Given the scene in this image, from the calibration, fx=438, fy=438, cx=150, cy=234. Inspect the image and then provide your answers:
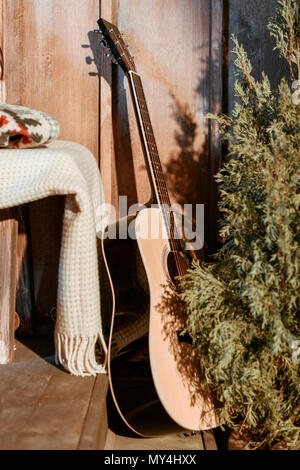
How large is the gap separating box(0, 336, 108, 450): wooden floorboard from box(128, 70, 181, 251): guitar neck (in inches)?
21.8

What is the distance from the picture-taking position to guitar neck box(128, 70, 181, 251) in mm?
1541

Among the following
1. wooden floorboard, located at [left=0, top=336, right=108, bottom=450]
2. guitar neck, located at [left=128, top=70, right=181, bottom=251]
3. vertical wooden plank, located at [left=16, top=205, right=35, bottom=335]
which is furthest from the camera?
vertical wooden plank, located at [left=16, top=205, right=35, bottom=335]

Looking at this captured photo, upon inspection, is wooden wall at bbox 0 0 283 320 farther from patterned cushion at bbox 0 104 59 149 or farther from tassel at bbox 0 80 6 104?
patterned cushion at bbox 0 104 59 149

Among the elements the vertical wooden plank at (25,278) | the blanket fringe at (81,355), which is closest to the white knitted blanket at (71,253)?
the blanket fringe at (81,355)

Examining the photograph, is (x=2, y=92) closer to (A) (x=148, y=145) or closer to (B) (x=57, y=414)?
(A) (x=148, y=145)

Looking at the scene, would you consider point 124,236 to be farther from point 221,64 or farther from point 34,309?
point 221,64

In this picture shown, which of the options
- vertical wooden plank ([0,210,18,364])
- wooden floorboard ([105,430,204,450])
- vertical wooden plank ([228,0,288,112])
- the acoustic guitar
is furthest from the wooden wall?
wooden floorboard ([105,430,204,450])

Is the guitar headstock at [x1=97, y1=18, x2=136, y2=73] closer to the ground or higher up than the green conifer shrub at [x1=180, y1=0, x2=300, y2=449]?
higher up

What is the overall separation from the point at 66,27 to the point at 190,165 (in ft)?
2.65

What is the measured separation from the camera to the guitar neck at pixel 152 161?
5.05 ft

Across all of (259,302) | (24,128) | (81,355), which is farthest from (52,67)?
(259,302)

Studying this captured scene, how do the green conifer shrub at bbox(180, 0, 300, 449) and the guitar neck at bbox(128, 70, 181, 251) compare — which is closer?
the green conifer shrub at bbox(180, 0, 300, 449)

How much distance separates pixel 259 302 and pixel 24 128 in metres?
0.92
